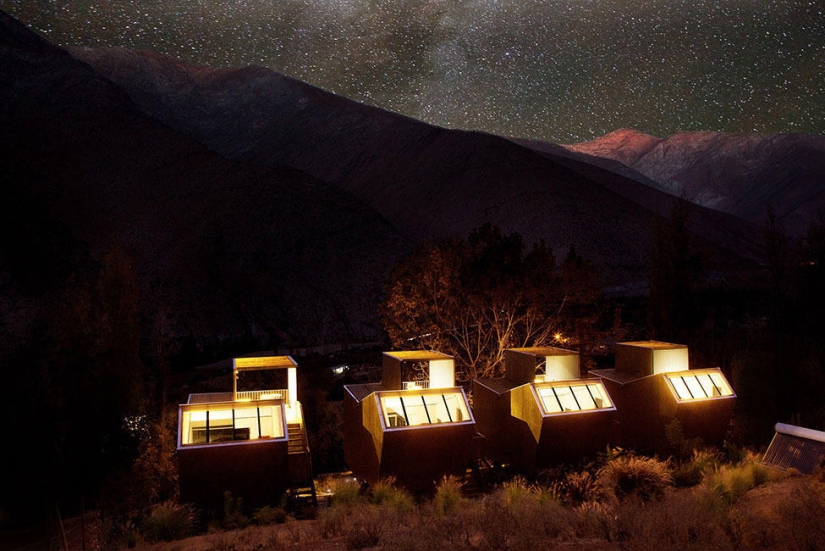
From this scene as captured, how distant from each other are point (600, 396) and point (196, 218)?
44917mm

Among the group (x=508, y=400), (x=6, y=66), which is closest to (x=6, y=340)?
(x=508, y=400)

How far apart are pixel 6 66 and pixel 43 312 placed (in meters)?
49.9

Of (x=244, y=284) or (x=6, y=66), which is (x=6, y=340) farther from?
(x=6, y=66)

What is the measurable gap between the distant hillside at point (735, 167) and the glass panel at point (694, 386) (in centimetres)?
9033

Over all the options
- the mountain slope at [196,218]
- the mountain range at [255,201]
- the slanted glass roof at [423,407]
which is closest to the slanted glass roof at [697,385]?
the slanted glass roof at [423,407]

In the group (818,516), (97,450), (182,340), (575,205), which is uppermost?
(575,205)

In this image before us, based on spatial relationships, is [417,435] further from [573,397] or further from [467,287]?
[467,287]

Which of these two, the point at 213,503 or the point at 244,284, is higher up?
the point at 244,284

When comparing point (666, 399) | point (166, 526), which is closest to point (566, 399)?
point (666, 399)

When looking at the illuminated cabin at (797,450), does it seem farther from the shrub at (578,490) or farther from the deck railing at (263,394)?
the deck railing at (263,394)

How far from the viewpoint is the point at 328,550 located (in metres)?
7.04

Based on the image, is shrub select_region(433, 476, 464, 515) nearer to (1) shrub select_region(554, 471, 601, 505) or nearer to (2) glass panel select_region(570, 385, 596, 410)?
(1) shrub select_region(554, 471, 601, 505)

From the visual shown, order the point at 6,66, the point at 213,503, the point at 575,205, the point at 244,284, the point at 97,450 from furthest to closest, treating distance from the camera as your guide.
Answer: the point at 6,66, the point at 575,205, the point at 244,284, the point at 213,503, the point at 97,450

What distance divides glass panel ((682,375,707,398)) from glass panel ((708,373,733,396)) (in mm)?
514
